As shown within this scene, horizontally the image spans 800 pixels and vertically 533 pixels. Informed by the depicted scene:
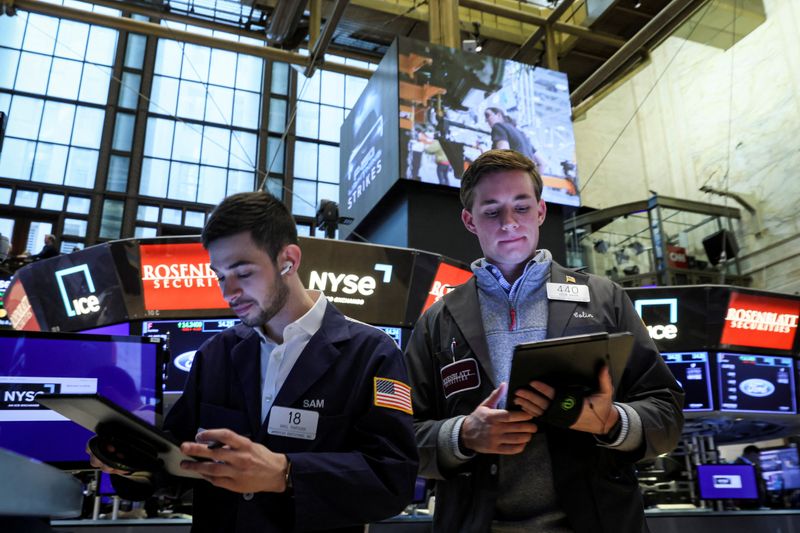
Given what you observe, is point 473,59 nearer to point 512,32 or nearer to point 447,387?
point 512,32

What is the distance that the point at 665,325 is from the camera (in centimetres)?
808

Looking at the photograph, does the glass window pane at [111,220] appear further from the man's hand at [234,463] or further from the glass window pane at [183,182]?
the man's hand at [234,463]

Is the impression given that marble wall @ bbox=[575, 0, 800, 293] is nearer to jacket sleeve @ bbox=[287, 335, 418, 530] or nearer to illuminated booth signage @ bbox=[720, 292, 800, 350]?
illuminated booth signage @ bbox=[720, 292, 800, 350]

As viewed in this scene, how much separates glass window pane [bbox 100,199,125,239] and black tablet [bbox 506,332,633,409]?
655 inches

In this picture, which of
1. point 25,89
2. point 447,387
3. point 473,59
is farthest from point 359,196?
point 25,89

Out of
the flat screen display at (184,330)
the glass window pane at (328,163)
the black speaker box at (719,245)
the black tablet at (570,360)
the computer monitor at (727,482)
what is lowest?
the computer monitor at (727,482)

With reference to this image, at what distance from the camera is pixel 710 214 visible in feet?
46.7

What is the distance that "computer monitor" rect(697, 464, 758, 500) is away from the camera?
18.1ft

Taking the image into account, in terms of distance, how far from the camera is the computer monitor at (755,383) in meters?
7.82

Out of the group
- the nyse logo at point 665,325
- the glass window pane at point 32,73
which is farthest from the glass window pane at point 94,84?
the nyse logo at point 665,325

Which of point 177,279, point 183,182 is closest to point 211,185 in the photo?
point 183,182

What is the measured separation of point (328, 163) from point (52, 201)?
7068mm

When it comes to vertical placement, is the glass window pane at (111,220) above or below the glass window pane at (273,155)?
below

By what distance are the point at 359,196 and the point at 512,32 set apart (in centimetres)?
697
